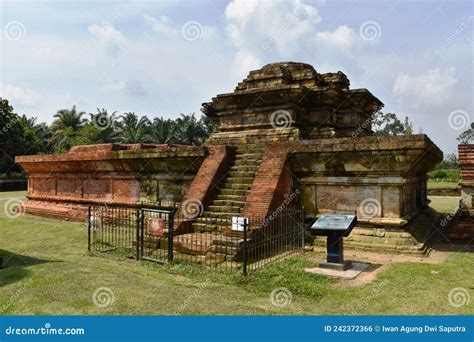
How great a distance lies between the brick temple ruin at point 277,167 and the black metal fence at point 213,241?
12.0 inches

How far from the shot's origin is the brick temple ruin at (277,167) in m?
8.99

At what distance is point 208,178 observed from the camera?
10297 millimetres

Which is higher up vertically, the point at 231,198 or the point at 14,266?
the point at 231,198

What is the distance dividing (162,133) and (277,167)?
31289mm

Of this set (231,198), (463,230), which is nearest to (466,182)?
(463,230)

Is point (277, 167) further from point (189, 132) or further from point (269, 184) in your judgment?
point (189, 132)

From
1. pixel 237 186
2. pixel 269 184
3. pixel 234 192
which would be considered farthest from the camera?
pixel 237 186

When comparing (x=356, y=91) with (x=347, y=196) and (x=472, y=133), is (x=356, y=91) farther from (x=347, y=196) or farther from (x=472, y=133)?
(x=472, y=133)

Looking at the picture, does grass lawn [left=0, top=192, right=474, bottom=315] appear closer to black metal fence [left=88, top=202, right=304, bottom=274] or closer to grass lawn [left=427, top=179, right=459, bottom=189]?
black metal fence [left=88, top=202, right=304, bottom=274]

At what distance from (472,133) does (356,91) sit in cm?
5945

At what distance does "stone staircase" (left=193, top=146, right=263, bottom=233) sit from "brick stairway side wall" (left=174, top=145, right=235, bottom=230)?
178 millimetres

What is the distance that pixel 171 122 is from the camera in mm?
41938

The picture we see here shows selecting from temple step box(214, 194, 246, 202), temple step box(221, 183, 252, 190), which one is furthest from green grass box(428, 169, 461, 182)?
temple step box(214, 194, 246, 202)

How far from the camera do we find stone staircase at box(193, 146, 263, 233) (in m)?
9.34
